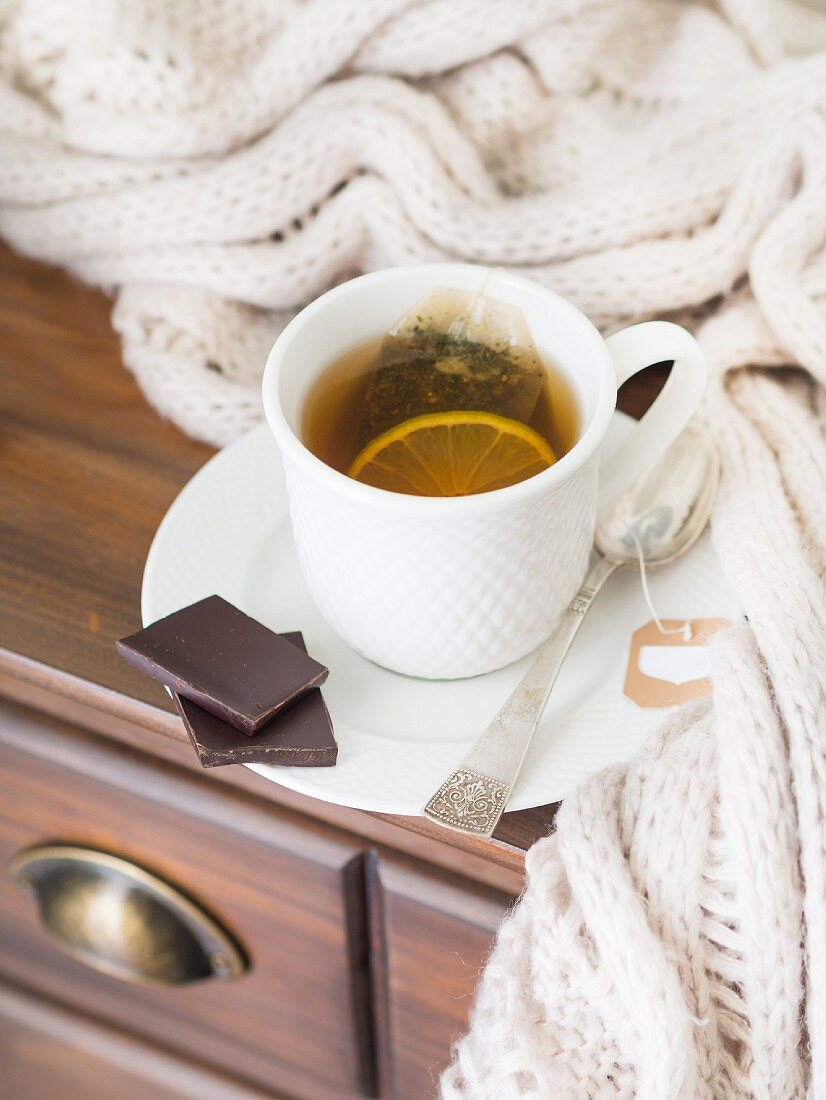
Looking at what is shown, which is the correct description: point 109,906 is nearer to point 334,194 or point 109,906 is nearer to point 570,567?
point 570,567

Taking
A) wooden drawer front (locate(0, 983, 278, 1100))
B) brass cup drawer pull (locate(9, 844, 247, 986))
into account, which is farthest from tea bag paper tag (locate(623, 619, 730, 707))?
wooden drawer front (locate(0, 983, 278, 1100))

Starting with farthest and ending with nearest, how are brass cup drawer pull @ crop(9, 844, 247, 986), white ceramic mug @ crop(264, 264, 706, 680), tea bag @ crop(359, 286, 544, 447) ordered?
brass cup drawer pull @ crop(9, 844, 247, 986) < tea bag @ crop(359, 286, 544, 447) < white ceramic mug @ crop(264, 264, 706, 680)

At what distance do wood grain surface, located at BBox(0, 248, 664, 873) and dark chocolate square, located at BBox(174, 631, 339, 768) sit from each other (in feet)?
0.20

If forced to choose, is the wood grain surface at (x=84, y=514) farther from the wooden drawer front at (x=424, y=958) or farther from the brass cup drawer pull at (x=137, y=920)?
the brass cup drawer pull at (x=137, y=920)

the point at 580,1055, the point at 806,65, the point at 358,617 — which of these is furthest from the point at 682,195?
the point at 580,1055

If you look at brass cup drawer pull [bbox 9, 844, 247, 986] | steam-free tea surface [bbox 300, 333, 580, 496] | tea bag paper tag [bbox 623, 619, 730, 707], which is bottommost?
brass cup drawer pull [bbox 9, 844, 247, 986]

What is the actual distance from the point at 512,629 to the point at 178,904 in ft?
1.00

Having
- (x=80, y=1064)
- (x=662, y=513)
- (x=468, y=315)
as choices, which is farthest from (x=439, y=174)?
(x=80, y=1064)

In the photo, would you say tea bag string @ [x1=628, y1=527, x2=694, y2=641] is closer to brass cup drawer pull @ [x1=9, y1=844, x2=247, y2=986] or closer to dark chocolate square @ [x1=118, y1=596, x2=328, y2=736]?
dark chocolate square @ [x1=118, y1=596, x2=328, y2=736]

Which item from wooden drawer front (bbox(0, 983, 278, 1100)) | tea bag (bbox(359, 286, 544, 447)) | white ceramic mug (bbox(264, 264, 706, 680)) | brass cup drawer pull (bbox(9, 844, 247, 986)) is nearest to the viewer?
white ceramic mug (bbox(264, 264, 706, 680))

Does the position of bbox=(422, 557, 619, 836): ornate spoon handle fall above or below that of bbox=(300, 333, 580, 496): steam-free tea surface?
below

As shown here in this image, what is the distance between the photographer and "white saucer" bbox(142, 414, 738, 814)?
0.44m

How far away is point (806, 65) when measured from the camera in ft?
2.08

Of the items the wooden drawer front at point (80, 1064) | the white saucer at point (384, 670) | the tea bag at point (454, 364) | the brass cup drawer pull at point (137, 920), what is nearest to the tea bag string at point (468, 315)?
the tea bag at point (454, 364)
